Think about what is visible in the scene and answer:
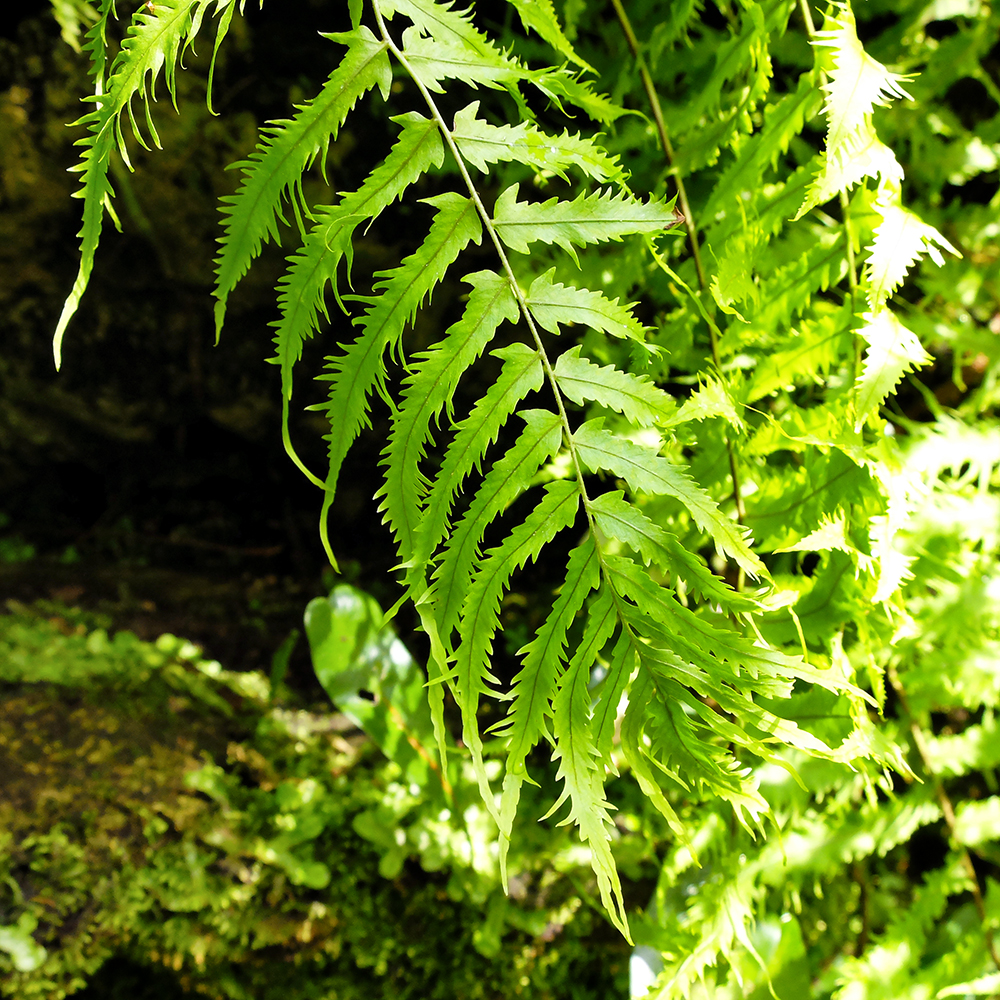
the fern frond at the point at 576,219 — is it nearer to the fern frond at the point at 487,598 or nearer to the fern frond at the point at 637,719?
the fern frond at the point at 487,598

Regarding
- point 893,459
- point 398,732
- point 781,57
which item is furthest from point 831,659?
point 781,57

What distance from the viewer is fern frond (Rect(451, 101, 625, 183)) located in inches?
25.9

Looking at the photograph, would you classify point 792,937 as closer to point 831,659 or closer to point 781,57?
point 831,659

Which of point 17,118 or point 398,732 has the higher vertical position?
point 17,118

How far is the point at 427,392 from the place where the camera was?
2.21 ft

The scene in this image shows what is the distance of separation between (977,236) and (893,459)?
1.06m

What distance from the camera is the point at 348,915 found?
56.7 inches

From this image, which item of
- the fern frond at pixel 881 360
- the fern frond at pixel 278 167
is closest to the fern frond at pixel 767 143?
the fern frond at pixel 881 360

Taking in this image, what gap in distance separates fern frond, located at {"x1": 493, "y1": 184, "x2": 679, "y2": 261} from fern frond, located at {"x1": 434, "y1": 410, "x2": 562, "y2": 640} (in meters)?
0.18

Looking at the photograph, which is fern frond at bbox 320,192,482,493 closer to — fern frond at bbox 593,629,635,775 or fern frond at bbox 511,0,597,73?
fern frond at bbox 511,0,597,73

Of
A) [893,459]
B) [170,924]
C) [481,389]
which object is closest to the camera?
[893,459]

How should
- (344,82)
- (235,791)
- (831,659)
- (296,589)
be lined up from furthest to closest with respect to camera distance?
(296,589) → (235,791) → (831,659) → (344,82)

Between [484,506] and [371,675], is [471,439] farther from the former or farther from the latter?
[371,675]

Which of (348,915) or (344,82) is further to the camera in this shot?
(348,915)
